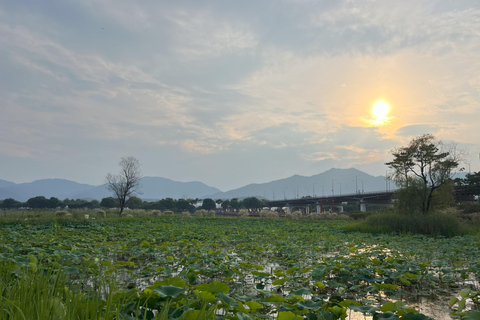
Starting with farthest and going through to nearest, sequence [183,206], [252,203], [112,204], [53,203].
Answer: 1. [252,203]
2. [112,204]
3. [183,206]
4. [53,203]

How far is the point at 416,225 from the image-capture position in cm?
1564

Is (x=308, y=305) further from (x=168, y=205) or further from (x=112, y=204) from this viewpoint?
(x=112, y=204)

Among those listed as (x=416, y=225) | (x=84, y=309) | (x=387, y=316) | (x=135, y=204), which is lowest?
(x=135, y=204)

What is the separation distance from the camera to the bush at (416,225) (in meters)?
15.0

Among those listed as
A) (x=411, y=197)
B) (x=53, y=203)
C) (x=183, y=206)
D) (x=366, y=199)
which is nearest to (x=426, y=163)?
(x=411, y=197)

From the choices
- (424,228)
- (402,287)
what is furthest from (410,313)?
(424,228)

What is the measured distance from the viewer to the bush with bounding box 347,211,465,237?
49.1 feet

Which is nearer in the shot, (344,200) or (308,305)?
(308,305)

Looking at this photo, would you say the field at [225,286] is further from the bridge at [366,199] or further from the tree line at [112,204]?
the tree line at [112,204]

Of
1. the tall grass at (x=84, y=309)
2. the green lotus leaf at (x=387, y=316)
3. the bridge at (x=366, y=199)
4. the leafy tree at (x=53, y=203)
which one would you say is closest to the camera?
the tall grass at (x=84, y=309)

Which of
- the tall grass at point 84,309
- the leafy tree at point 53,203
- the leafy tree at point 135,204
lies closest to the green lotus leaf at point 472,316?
the tall grass at point 84,309

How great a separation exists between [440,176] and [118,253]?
28741mm

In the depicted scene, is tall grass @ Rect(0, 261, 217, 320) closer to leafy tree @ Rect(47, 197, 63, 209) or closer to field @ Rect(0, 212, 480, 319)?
field @ Rect(0, 212, 480, 319)

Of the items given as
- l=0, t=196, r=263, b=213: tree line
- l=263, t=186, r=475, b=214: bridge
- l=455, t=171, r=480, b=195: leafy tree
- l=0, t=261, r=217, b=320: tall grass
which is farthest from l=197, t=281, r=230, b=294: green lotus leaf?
l=0, t=196, r=263, b=213: tree line
